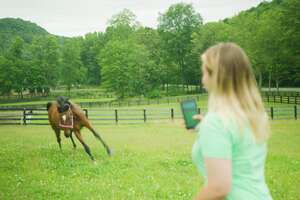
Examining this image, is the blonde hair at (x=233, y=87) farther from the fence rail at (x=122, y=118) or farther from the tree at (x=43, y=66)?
the tree at (x=43, y=66)

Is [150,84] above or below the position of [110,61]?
below

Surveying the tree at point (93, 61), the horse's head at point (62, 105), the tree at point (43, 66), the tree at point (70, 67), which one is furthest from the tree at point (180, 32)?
the horse's head at point (62, 105)

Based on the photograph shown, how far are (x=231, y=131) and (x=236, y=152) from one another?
0.58 ft

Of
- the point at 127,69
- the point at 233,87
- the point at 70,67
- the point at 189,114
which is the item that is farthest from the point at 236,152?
the point at 70,67

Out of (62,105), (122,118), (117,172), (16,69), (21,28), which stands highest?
(21,28)

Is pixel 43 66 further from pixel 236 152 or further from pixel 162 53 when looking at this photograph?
pixel 236 152

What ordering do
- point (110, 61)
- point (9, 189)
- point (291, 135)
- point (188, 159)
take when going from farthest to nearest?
1. point (110, 61)
2. point (291, 135)
3. point (188, 159)
4. point (9, 189)

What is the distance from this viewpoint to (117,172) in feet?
33.4

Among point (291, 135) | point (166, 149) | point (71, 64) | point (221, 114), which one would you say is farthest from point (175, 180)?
point (71, 64)

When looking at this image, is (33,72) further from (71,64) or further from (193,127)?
(193,127)

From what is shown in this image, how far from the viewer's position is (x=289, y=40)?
4741 cm

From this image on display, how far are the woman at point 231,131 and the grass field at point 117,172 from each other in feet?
19.2

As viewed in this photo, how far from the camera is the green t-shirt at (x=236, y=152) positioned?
6.63ft

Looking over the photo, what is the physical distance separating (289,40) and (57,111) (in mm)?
40942
